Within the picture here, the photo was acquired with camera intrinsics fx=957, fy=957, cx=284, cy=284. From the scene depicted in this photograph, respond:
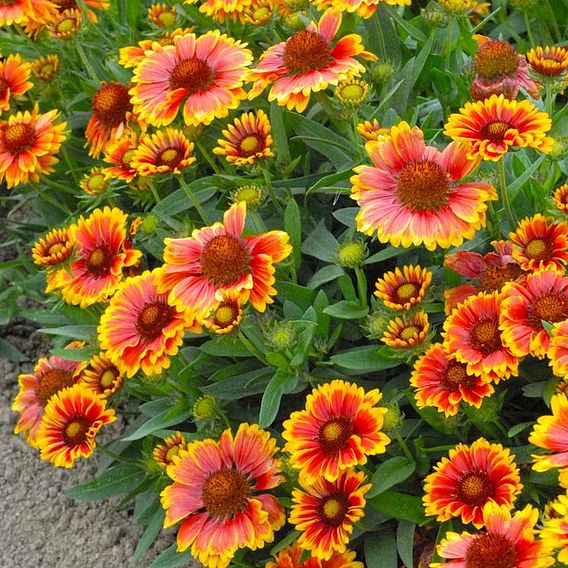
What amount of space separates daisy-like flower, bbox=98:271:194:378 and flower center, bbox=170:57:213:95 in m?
0.48

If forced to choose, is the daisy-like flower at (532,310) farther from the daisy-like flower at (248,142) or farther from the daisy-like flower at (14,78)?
the daisy-like flower at (14,78)

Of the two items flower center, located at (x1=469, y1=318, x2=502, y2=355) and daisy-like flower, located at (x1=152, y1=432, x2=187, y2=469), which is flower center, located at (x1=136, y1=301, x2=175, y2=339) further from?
flower center, located at (x1=469, y1=318, x2=502, y2=355)

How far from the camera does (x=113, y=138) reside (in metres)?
2.60

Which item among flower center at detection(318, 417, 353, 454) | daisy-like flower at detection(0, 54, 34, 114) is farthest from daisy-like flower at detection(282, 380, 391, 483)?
daisy-like flower at detection(0, 54, 34, 114)

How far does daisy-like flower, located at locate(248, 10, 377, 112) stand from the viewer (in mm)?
2080

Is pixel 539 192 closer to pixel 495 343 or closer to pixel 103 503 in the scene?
pixel 495 343

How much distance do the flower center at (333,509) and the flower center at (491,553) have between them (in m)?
0.40

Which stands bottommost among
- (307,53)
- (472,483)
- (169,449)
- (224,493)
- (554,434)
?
(169,449)

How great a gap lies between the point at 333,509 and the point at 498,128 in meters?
0.81

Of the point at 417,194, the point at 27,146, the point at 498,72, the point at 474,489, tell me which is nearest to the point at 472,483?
the point at 474,489

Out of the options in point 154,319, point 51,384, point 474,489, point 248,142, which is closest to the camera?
point 474,489

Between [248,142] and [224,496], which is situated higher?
[248,142]

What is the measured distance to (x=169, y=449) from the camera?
2221 millimetres

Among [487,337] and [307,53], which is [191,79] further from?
[487,337]
